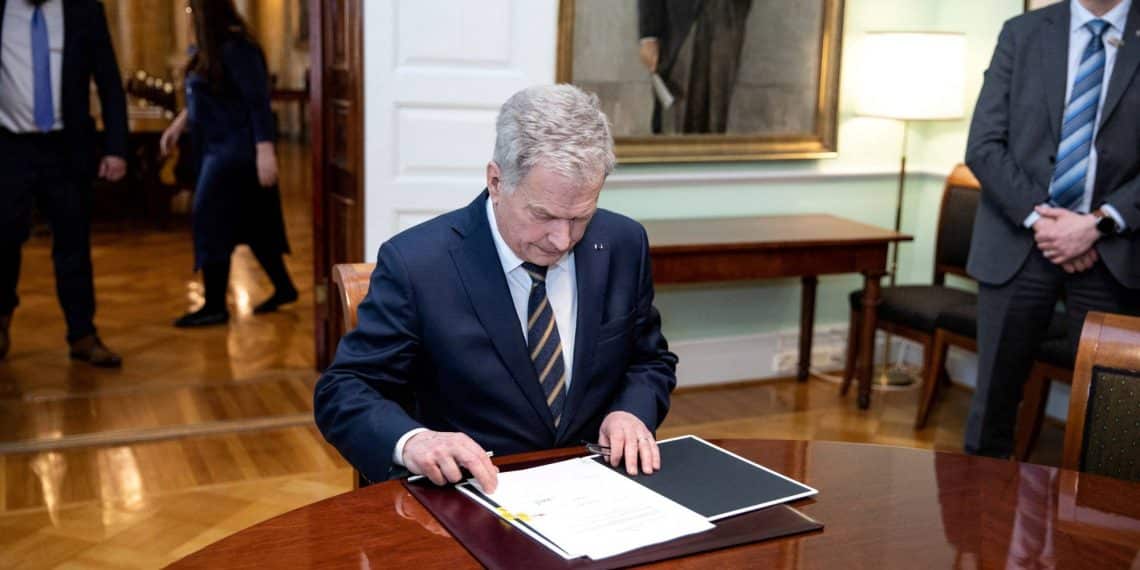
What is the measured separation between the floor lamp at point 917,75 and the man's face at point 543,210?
10.6 feet

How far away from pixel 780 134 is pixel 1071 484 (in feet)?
11.4

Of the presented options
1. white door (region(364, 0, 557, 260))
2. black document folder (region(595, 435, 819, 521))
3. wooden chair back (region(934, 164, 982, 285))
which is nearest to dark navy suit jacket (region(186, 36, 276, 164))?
white door (region(364, 0, 557, 260))

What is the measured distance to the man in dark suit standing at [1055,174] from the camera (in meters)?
3.28

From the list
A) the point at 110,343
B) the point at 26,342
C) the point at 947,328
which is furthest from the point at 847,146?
the point at 26,342

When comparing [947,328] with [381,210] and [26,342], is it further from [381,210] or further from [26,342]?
[26,342]

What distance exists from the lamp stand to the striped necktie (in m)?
3.34

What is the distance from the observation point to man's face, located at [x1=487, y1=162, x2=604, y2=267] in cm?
182

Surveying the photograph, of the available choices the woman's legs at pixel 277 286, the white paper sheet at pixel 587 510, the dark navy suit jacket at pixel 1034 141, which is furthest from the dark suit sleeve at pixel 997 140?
the woman's legs at pixel 277 286

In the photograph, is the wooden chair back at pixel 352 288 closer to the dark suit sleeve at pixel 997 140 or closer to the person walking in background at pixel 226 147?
the dark suit sleeve at pixel 997 140

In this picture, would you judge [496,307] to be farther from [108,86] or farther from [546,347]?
[108,86]

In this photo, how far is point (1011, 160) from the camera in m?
3.47

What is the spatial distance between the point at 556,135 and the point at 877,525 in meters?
Result: 0.74

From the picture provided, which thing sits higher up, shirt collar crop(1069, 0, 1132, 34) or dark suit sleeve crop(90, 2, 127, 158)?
shirt collar crop(1069, 0, 1132, 34)

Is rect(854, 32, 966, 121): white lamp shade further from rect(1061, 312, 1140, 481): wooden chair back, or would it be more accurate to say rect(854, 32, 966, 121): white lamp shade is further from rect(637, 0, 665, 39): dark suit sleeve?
rect(1061, 312, 1140, 481): wooden chair back
